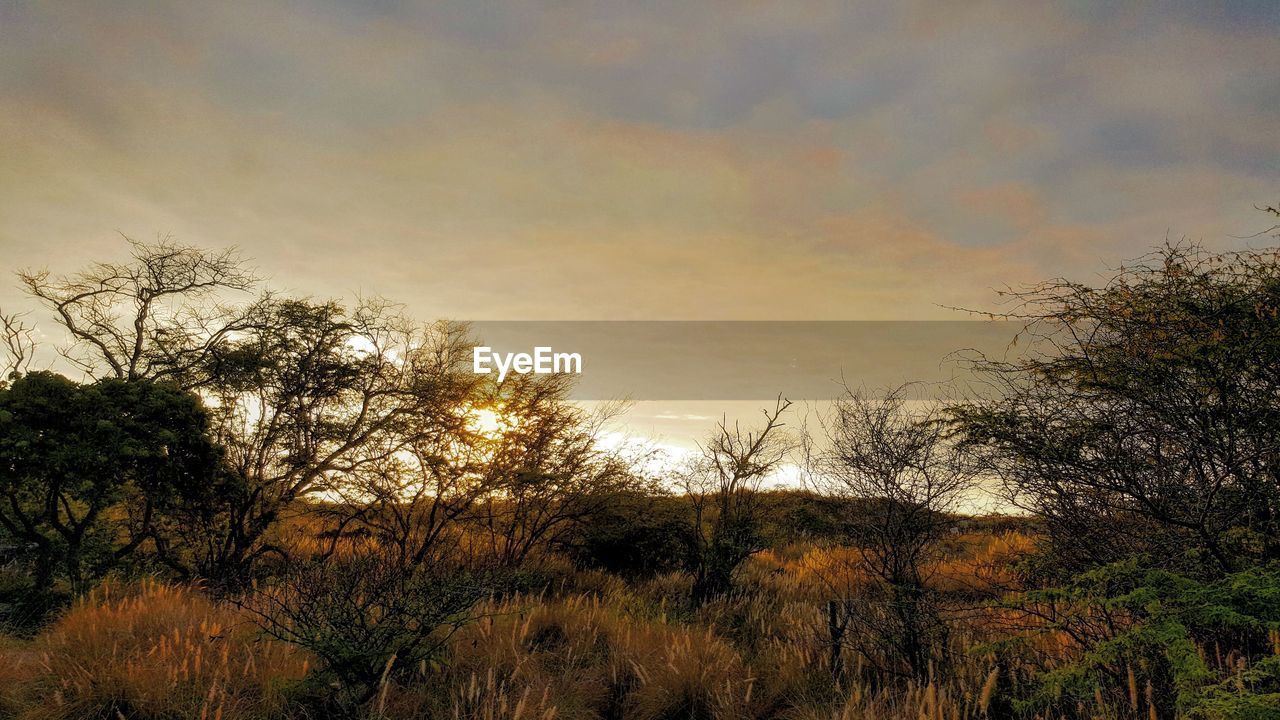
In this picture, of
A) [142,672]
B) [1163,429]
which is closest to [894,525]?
[1163,429]

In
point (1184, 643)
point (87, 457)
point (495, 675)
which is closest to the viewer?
point (1184, 643)

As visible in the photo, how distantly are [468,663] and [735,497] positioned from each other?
9.14m

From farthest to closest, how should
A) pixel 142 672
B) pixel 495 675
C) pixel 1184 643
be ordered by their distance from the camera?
pixel 495 675, pixel 142 672, pixel 1184 643

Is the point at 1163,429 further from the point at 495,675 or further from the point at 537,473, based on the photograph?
the point at 537,473

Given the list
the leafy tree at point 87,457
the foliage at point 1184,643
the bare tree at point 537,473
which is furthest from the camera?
the bare tree at point 537,473

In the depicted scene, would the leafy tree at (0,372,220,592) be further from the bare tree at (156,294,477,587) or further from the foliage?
the foliage

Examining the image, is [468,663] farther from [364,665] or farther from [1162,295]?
[1162,295]

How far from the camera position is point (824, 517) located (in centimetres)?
2273

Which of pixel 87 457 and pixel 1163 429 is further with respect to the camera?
pixel 87 457

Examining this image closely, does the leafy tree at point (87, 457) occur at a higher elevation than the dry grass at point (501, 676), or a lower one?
higher

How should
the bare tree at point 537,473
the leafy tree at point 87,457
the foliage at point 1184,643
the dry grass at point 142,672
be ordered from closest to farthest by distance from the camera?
the foliage at point 1184,643, the dry grass at point 142,672, the leafy tree at point 87,457, the bare tree at point 537,473

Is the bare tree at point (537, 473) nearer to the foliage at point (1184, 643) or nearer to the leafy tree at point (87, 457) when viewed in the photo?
the leafy tree at point (87, 457)

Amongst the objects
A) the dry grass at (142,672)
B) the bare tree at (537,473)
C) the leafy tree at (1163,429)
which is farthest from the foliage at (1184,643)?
the bare tree at (537,473)

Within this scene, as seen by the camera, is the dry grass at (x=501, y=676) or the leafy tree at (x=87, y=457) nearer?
the dry grass at (x=501, y=676)
